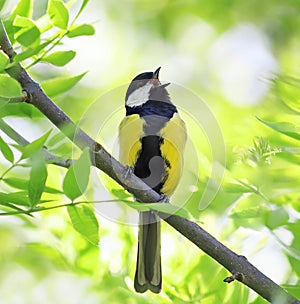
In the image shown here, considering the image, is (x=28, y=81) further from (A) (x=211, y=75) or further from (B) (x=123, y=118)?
(A) (x=211, y=75)

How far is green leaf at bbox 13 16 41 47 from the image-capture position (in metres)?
1.42

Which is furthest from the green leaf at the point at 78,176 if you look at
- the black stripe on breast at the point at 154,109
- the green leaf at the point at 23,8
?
the black stripe on breast at the point at 154,109

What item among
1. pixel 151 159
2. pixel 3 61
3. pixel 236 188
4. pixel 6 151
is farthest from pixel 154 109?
pixel 3 61

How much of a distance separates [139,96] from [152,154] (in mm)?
519

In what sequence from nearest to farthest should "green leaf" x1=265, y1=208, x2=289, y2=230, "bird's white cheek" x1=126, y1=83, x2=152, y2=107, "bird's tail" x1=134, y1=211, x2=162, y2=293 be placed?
"green leaf" x1=265, y1=208, x2=289, y2=230 → "bird's tail" x1=134, y1=211, x2=162, y2=293 → "bird's white cheek" x1=126, y1=83, x2=152, y2=107

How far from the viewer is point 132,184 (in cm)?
161

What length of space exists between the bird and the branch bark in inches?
26.1

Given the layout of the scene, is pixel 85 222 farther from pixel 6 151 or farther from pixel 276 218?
pixel 276 218

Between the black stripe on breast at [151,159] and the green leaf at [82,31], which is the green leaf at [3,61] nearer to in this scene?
the green leaf at [82,31]

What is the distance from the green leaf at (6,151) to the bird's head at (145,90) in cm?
142

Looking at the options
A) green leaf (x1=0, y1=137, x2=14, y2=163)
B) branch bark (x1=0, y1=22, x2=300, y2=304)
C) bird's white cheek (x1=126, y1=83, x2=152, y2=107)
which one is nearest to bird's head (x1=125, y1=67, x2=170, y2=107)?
bird's white cheek (x1=126, y1=83, x2=152, y2=107)

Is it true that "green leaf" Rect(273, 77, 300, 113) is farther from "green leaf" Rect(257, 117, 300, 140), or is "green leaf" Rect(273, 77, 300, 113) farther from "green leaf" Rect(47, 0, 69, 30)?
"green leaf" Rect(47, 0, 69, 30)

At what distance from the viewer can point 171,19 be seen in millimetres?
4332

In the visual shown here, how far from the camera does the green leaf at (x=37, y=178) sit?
1.40 metres
